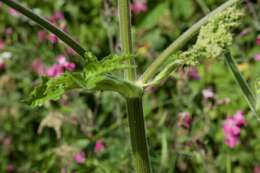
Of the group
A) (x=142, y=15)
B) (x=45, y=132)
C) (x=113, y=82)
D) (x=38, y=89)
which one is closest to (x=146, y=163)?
A: (x=113, y=82)

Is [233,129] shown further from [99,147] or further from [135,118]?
[135,118]

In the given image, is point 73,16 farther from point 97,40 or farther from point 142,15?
point 142,15

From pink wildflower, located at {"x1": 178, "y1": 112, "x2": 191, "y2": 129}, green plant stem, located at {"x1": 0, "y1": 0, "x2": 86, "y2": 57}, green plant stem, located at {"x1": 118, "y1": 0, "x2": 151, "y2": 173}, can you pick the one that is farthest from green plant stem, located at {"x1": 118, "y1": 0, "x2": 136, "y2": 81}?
pink wildflower, located at {"x1": 178, "y1": 112, "x2": 191, "y2": 129}

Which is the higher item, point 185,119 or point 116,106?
point 116,106

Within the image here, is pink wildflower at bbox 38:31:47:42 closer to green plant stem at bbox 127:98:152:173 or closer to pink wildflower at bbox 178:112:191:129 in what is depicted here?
pink wildflower at bbox 178:112:191:129

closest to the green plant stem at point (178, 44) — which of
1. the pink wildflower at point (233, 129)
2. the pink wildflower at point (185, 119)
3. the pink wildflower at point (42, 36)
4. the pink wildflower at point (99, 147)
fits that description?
the pink wildflower at point (185, 119)

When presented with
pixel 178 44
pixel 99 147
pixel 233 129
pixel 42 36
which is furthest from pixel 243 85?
pixel 42 36

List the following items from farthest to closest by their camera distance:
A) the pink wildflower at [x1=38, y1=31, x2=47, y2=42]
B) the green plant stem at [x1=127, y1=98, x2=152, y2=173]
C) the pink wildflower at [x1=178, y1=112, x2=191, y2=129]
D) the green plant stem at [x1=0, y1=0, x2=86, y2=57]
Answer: the pink wildflower at [x1=38, y1=31, x2=47, y2=42] < the pink wildflower at [x1=178, y1=112, x2=191, y2=129] < the green plant stem at [x1=127, y1=98, x2=152, y2=173] < the green plant stem at [x1=0, y1=0, x2=86, y2=57]
